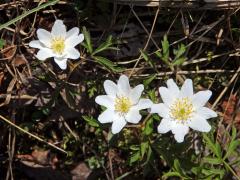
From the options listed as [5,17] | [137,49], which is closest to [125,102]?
[137,49]

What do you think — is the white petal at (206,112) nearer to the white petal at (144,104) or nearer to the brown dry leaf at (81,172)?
the white petal at (144,104)

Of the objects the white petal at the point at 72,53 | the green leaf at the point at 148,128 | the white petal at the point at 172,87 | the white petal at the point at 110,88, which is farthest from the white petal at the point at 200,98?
the white petal at the point at 72,53

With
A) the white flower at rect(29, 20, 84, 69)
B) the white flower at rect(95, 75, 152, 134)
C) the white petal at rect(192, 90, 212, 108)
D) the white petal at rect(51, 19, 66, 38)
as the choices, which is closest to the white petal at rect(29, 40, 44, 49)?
the white flower at rect(29, 20, 84, 69)

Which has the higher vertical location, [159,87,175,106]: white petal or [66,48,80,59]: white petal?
[66,48,80,59]: white petal

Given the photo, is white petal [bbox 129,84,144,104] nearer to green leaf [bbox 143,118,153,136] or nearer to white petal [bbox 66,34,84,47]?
green leaf [bbox 143,118,153,136]

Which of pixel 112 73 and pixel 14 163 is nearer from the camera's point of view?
pixel 112 73

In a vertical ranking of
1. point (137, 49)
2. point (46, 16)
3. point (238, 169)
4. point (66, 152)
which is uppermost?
point (46, 16)

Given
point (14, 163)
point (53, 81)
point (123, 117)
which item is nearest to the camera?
point (123, 117)

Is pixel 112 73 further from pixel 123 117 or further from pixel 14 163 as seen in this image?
pixel 14 163
